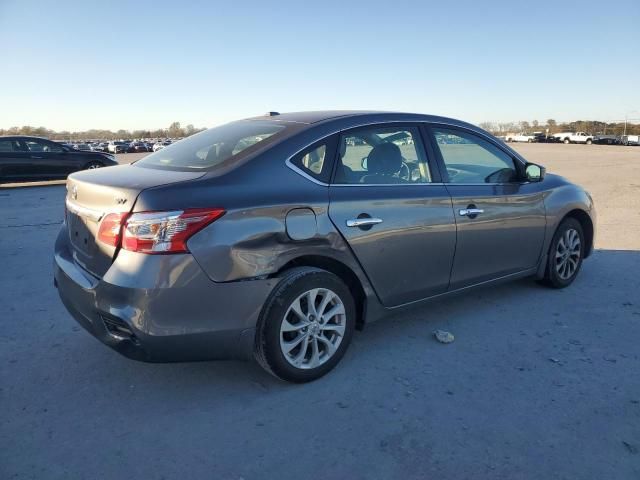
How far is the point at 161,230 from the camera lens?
2.69m

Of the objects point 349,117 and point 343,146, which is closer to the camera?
point 343,146

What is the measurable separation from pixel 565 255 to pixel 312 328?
2.99 meters

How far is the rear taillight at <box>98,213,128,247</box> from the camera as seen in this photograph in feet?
9.11

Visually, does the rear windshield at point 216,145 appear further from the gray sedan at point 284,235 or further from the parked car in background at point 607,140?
the parked car in background at point 607,140

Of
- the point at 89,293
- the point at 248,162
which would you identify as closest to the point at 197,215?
the point at 248,162

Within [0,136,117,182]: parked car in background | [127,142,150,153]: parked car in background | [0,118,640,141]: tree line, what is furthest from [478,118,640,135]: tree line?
[0,136,117,182]: parked car in background

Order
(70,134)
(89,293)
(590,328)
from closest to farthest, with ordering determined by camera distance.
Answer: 1. (89,293)
2. (590,328)
3. (70,134)

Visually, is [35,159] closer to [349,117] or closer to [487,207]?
[349,117]

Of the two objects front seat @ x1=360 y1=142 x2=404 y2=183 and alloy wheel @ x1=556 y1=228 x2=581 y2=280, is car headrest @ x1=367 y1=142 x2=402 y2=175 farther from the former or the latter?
alloy wheel @ x1=556 y1=228 x2=581 y2=280

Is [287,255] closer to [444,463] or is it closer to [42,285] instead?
[444,463]

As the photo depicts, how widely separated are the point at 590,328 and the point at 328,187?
2.43 meters

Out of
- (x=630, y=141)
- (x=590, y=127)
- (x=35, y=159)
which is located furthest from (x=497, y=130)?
(x=35, y=159)

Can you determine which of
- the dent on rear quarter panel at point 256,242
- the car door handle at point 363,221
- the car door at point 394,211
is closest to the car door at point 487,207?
the car door at point 394,211

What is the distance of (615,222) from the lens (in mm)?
8430
